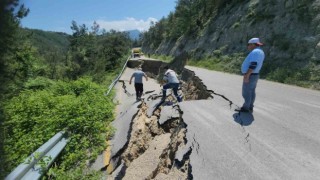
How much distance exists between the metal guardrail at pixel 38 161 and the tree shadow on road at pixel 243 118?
4405mm

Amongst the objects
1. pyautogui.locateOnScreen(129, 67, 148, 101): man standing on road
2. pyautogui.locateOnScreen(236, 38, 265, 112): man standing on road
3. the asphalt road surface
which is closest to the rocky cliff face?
pyautogui.locateOnScreen(129, 67, 148, 101): man standing on road

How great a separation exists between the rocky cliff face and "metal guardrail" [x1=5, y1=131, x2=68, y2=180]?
15917 mm

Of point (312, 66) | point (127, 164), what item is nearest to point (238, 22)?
point (312, 66)

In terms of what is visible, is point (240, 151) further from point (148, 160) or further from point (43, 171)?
point (43, 171)

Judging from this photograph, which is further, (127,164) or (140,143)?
(140,143)

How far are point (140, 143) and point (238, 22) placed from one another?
93.4 ft

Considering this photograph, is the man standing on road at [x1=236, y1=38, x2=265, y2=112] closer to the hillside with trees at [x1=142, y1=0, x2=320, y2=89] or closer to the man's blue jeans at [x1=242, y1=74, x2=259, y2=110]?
the man's blue jeans at [x1=242, y1=74, x2=259, y2=110]

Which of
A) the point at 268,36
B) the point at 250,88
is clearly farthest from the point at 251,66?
the point at 268,36

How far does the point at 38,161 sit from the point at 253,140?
435 cm

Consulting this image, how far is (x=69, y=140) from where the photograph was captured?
8.56 m

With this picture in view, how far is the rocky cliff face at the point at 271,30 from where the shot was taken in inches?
829

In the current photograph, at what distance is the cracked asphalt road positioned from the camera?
5.45 metres

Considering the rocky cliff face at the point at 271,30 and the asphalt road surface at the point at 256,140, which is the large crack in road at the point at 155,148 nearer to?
the asphalt road surface at the point at 256,140

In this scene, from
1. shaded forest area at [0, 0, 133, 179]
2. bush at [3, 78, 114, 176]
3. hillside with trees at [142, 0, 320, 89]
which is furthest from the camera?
hillside with trees at [142, 0, 320, 89]
